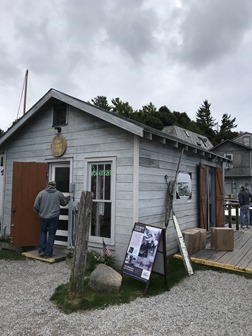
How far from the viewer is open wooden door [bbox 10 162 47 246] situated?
253 inches

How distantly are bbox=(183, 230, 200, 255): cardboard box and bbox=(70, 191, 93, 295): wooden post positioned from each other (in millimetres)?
3093

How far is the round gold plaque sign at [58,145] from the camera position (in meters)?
6.58

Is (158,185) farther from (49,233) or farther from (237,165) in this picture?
(237,165)

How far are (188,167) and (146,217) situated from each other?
2557 millimetres

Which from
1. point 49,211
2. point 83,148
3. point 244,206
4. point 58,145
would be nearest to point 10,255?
point 49,211

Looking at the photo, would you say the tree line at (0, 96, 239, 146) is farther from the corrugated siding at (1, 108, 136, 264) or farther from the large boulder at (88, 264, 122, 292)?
the large boulder at (88, 264, 122, 292)

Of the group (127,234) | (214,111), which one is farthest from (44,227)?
(214,111)

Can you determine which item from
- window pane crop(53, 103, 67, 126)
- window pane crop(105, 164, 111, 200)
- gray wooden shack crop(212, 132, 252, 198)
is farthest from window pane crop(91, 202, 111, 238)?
gray wooden shack crop(212, 132, 252, 198)

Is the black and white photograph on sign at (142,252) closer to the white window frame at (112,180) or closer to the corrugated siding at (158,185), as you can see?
the corrugated siding at (158,185)

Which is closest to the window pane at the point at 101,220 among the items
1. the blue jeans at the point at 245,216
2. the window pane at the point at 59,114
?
the window pane at the point at 59,114

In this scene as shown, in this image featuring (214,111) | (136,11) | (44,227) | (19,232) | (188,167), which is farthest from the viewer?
(214,111)

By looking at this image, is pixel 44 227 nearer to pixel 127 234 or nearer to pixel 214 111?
pixel 127 234

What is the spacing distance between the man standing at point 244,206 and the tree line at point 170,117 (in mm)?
18053

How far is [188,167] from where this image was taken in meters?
7.46
